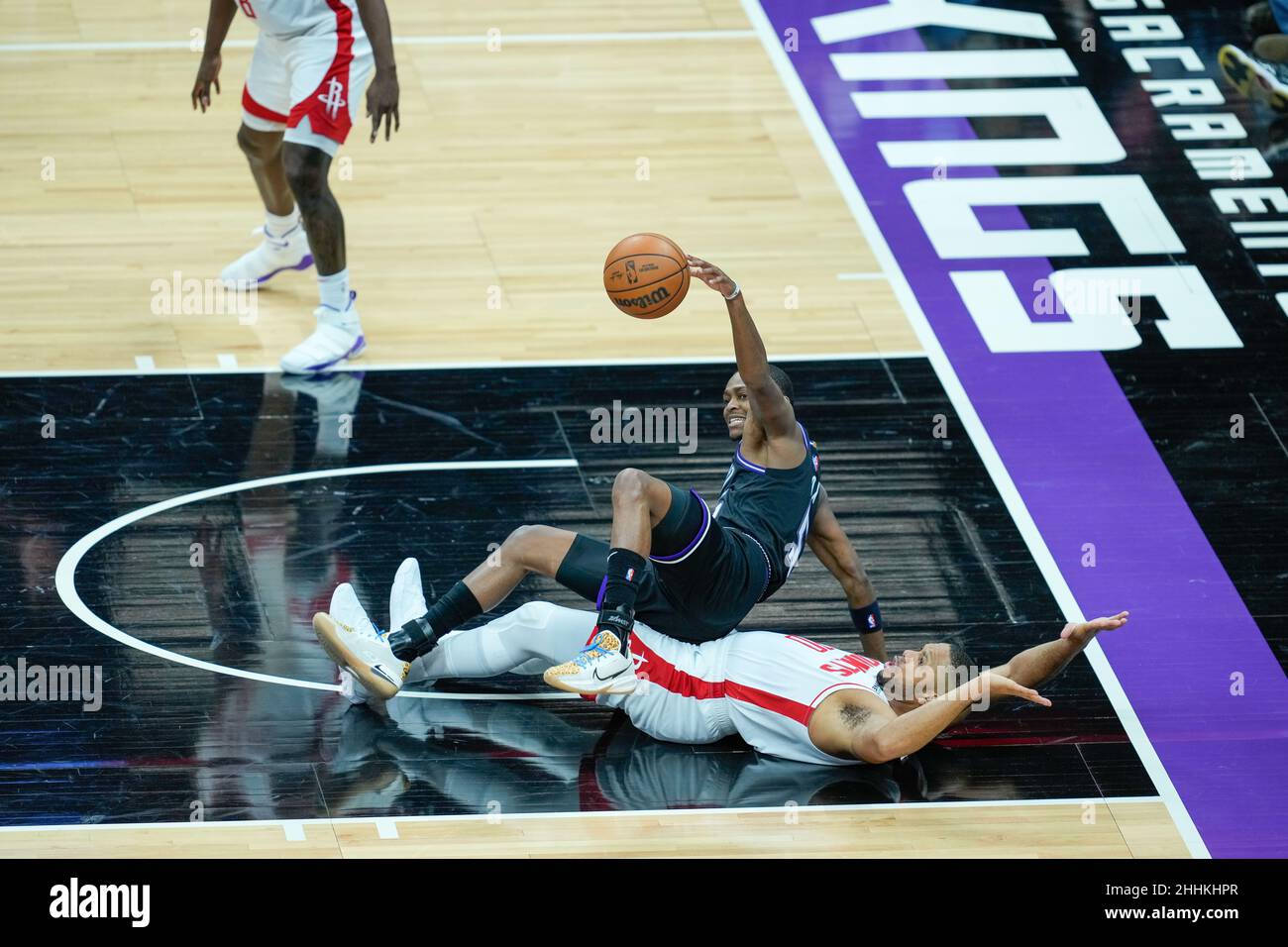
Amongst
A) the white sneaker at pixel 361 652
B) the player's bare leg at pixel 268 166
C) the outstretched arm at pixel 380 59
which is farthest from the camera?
the player's bare leg at pixel 268 166

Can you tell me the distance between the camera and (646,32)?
13.2 m

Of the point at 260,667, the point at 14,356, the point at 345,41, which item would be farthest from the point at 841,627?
the point at 14,356

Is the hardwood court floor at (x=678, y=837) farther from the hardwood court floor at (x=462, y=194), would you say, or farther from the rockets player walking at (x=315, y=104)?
the hardwood court floor at (x=462, y=194)

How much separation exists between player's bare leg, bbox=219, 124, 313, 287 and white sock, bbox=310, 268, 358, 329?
23.6 inches

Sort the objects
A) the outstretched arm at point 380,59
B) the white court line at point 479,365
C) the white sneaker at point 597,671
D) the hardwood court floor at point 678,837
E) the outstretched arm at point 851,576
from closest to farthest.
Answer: the hardwood court floor at point 678,837 → the white sneaker at point 597,671 → the outstretched arm at point 851,576 → the outstretched arm at point 380,59 → the white court line at point 479,365

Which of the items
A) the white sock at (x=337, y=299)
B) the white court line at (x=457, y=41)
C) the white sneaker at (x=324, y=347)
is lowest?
the white sneaker at (x=324, y=347)

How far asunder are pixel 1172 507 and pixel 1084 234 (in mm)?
2526

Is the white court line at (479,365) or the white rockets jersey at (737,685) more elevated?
the white court line at (479,365)

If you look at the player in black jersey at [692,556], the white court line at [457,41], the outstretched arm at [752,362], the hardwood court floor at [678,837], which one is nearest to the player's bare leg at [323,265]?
the player in black jersey at [692,556]

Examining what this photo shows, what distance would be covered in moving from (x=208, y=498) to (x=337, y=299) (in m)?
1.42

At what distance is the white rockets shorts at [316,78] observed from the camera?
9.24m

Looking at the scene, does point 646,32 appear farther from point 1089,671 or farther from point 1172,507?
point 1089,671

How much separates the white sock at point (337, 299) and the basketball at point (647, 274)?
249cm

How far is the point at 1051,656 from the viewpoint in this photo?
7133 mm
